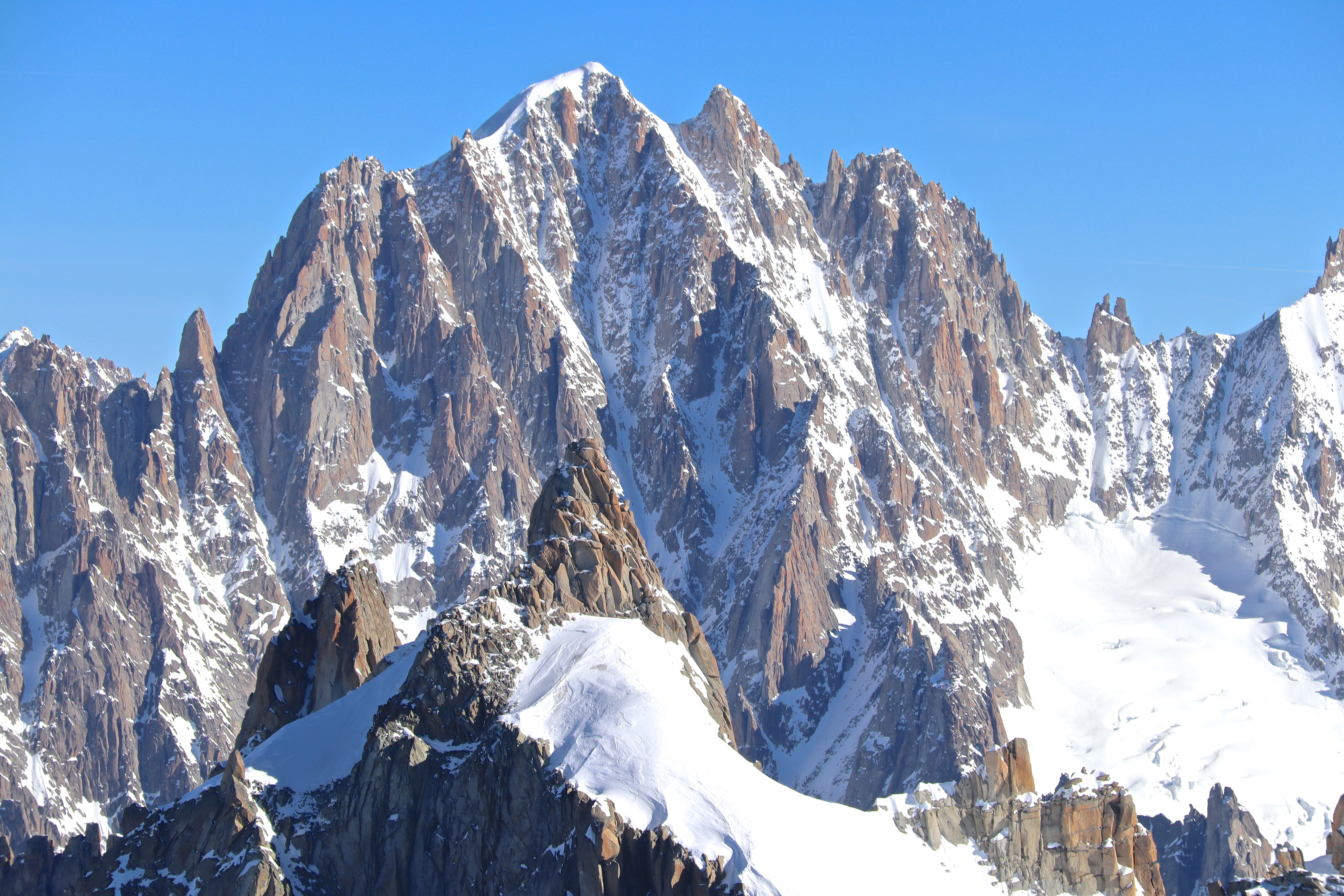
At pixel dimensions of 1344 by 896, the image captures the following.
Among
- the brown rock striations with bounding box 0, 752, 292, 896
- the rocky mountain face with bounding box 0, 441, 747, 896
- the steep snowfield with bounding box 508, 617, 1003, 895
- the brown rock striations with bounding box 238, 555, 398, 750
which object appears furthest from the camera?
the brown rock striations with bounding box 238, 555, 398, 750

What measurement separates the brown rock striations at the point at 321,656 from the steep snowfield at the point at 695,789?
2836 cm

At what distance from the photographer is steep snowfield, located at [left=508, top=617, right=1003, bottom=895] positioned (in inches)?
4139

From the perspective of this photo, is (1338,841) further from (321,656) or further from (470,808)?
(321,656)

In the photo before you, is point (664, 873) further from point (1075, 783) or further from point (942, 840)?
point (1075, 783)

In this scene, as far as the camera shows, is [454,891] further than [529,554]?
No

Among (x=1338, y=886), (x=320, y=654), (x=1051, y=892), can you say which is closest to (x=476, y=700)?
(x=320, y=654)

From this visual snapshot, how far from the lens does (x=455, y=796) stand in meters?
114

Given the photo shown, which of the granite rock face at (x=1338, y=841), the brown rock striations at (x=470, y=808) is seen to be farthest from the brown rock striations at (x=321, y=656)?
the granite rock face at (x=1338, y=841)

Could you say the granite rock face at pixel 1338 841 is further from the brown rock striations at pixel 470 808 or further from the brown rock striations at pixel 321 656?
the brown rock striations at pixel 321 656

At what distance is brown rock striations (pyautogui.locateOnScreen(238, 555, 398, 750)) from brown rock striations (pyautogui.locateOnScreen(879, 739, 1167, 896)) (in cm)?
5141

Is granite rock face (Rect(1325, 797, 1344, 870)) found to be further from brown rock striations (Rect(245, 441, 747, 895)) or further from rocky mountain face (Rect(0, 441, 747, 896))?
brown rock striations (Rect(245, 441, 747, 895))

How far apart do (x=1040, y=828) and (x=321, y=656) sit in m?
67.5

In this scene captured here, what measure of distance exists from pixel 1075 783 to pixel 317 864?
2227 inches

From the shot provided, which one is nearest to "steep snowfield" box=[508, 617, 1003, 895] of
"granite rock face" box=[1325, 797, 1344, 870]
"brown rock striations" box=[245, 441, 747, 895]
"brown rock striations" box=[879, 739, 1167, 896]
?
"brown rock striations" box=[245, 441, 747, 895]
